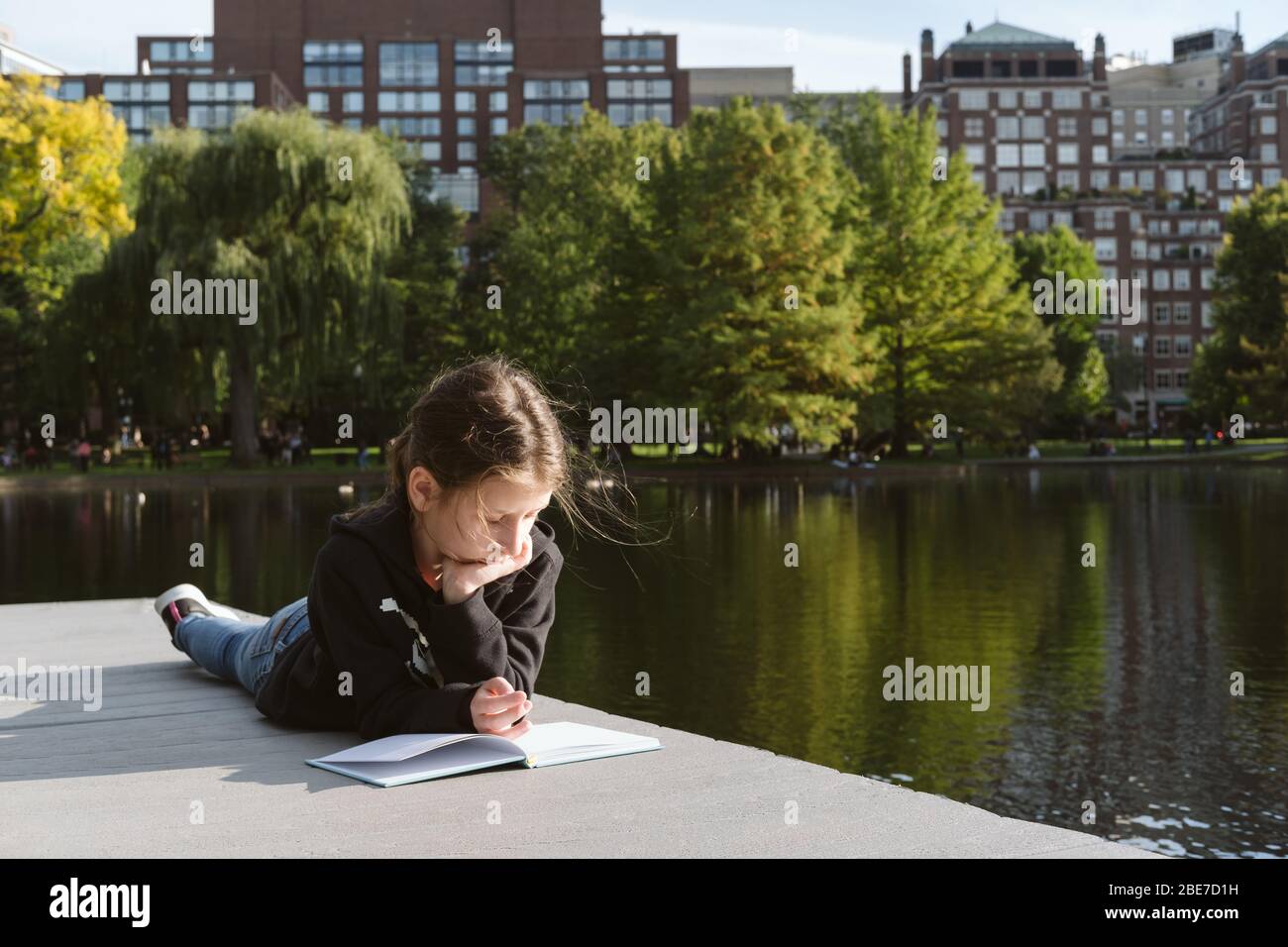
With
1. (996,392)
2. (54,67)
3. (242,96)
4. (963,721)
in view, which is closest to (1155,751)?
(963,721)

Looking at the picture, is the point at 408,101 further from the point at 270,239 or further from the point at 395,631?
the point at 395,631

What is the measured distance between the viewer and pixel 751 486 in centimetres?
4119

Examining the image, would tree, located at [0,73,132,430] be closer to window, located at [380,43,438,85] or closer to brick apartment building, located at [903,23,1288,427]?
window, located at [380,43,438,85]

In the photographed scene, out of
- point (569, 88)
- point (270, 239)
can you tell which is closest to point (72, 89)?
point (569, 88)

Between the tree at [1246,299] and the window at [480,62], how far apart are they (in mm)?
67384

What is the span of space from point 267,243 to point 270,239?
0.63 feet

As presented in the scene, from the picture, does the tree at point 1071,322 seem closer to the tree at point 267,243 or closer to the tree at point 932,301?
the tree at point 932,301

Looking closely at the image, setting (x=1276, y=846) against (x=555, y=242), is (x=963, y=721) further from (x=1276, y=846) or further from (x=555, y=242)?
(x=555, y=242)

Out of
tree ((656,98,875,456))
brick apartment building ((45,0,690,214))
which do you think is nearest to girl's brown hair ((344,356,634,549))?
tree ((656,98,875,456))

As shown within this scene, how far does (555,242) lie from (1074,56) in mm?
87009

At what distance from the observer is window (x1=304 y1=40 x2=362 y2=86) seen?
399ft

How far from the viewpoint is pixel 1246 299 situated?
73562mm

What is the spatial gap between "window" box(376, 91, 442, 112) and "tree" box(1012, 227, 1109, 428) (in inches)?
2090

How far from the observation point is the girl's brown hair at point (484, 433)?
4.06 metres
